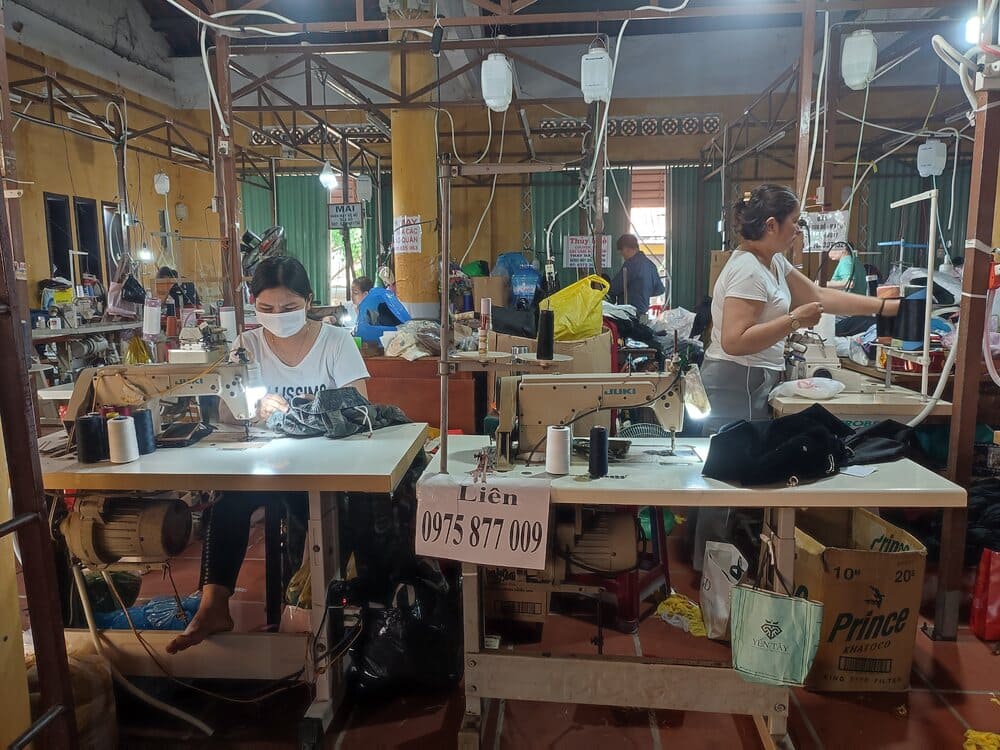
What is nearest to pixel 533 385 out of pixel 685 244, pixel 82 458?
pixel 82 458

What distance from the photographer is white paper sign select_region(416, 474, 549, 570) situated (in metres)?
1.72

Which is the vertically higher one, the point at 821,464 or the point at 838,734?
the point at 821,464

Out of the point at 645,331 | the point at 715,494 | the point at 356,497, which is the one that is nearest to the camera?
the point at 715,494

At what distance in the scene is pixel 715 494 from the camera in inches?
66.1

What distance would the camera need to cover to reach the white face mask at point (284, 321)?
245cm

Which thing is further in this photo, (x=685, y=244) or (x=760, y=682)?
(x=685, y=244)

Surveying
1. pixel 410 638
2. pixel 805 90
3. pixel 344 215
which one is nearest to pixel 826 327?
pixel 805 90

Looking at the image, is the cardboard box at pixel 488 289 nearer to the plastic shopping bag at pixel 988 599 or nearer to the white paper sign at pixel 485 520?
the plastic shopping bag at pixel 988 599

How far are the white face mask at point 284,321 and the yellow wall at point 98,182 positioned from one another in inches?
170

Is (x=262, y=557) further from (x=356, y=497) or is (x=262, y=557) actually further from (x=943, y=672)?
(x=943, y=672)

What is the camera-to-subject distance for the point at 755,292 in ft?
7.80

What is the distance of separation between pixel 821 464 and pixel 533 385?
787 mm

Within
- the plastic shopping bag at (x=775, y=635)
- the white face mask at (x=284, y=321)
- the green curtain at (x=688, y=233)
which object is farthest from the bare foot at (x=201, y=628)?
the green curtain at (x=688, y=233)

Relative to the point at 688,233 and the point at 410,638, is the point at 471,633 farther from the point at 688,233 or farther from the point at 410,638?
the point at 688,233
